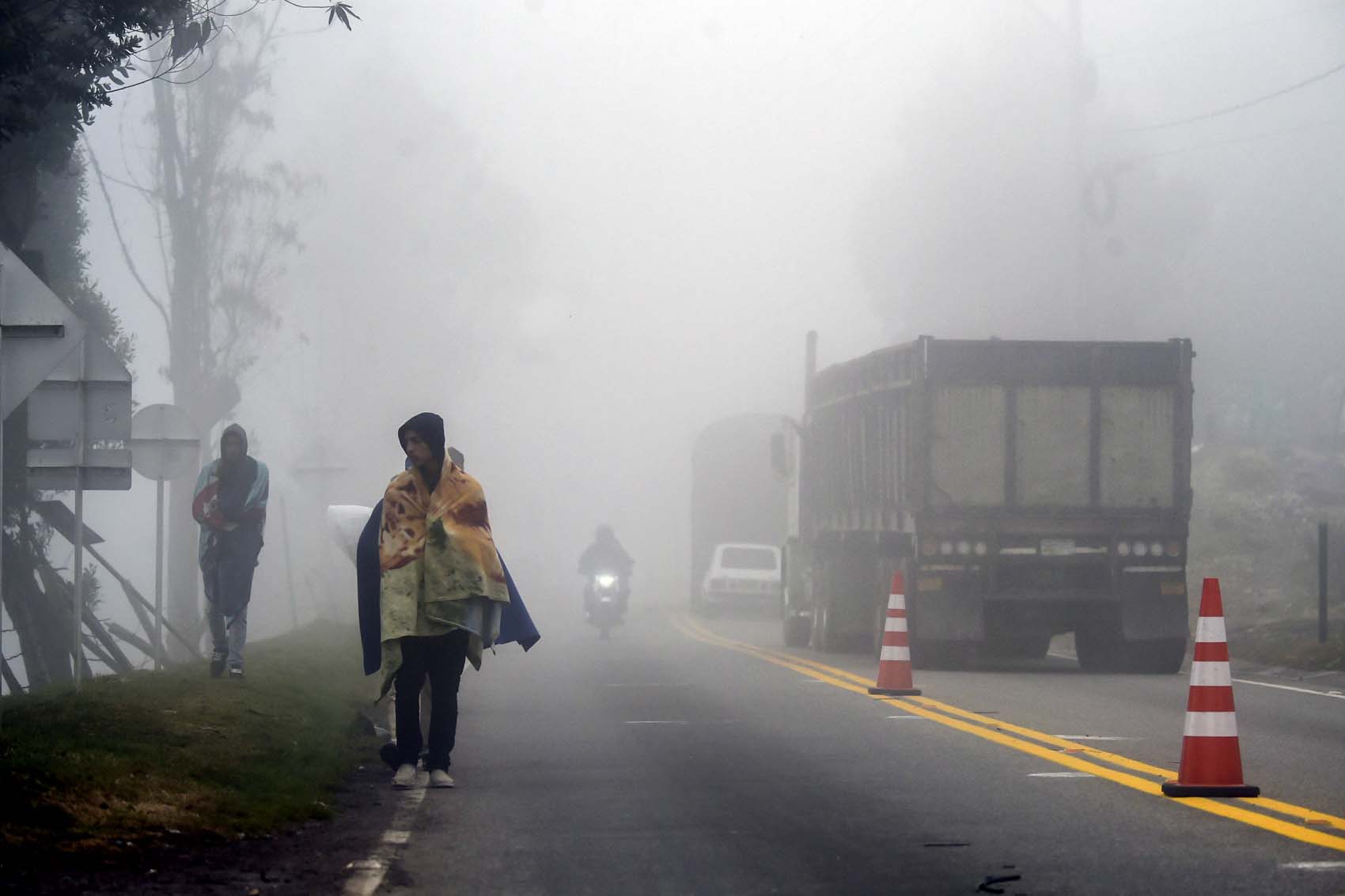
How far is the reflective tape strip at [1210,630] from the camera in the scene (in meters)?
8.31

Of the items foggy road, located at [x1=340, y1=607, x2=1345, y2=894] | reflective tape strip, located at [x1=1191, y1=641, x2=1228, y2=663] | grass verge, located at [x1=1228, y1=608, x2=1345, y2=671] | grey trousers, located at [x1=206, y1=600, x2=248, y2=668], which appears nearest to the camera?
foggy road, located at [x1=340, y1=607, x2=1345, y2=894]

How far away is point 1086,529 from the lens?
701 inches

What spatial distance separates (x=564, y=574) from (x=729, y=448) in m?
49.0

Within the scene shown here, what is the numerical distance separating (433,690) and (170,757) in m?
1.29

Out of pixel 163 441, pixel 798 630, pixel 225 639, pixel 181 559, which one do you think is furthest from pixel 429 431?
pixel 181 559

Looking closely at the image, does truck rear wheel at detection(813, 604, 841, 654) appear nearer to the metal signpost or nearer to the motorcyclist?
the motorcyclist

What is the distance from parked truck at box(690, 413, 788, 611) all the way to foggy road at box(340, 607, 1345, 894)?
2444 centimetres

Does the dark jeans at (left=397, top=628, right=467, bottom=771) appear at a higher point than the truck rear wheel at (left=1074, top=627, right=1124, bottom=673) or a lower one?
higher

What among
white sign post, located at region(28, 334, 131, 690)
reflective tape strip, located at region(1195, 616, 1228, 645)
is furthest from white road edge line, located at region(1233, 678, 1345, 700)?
white sign post, located at region(28, 334, 131, 690)

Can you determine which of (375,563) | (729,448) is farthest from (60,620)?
(729,448)

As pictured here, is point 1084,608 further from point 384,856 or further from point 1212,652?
point 384,856

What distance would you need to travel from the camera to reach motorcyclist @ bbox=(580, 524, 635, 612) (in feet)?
94.3

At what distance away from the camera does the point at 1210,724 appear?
808cm

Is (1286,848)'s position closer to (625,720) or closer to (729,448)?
(625,720)
